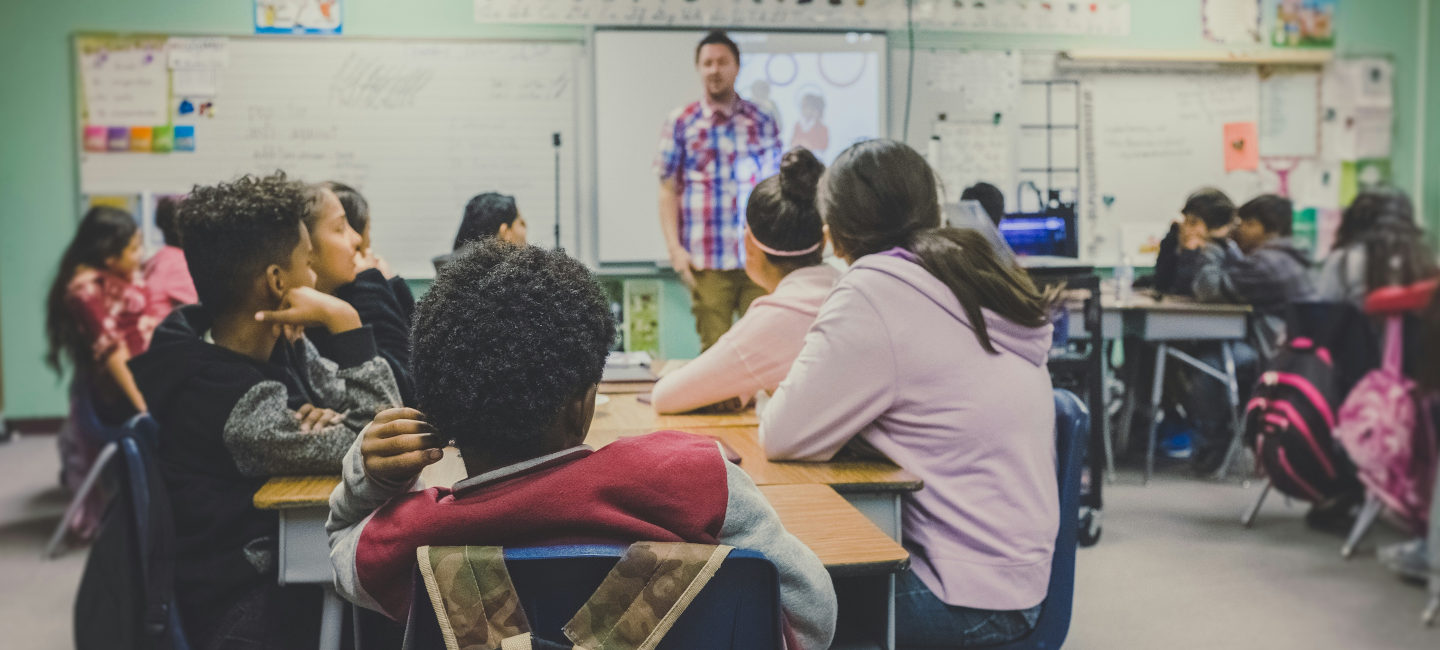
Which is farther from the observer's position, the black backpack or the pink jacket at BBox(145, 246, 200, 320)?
the pink jacket at BBox(145, 246, 200, 320)

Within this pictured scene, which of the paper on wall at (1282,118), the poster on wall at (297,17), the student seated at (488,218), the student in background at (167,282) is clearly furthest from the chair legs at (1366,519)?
the paper on wall at (1282,118)

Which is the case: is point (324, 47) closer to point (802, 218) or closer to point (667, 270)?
point (667, 270)

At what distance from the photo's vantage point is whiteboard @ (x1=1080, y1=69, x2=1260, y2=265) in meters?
5.63

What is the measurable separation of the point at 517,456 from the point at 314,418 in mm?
769

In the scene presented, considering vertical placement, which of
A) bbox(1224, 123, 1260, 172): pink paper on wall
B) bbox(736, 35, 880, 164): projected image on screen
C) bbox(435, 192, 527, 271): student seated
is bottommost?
bbox(435, 192, 527, 271): student seated

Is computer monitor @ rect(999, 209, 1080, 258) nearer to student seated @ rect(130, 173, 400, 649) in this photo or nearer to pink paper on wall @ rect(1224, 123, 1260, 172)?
pink paper on wall @ rect(1224, 123, 1260, 172)

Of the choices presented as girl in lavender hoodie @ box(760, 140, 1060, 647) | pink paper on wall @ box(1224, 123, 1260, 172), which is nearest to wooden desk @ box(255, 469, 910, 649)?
girl in lavender hoodie @ box(760, 140, 1060, 647)

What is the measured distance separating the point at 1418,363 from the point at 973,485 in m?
1.22

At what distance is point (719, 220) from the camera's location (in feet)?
15.7

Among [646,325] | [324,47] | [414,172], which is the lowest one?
[646,325]

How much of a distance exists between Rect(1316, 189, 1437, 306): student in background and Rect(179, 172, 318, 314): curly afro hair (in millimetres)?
1543

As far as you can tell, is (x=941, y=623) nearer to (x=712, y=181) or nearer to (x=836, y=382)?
(x=836, y=382)

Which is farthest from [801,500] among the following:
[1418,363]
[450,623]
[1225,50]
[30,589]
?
[1225,50]

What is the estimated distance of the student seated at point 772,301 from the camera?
199 centimetres
